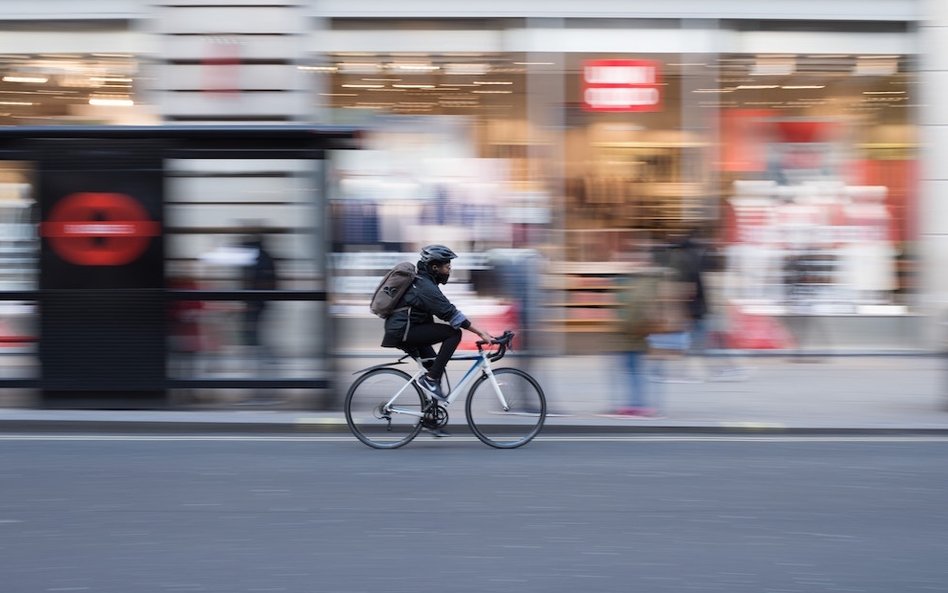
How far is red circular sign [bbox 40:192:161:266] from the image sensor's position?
981 cm

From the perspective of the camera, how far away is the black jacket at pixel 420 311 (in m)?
8.07

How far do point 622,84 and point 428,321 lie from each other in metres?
7.41

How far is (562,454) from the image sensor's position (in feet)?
27.2

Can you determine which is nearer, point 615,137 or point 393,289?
point 393,289

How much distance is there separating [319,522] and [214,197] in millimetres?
4644

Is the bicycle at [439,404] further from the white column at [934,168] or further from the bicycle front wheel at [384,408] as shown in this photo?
the white column at [934,168]

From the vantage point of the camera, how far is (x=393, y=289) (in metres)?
8.20

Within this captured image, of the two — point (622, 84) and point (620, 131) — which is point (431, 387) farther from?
point (622, 84)

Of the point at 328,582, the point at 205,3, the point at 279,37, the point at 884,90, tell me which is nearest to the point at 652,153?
the point at 884,90

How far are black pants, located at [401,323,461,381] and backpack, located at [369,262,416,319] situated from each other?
0.82ft

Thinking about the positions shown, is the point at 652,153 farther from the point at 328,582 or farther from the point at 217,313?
the point at 328,582

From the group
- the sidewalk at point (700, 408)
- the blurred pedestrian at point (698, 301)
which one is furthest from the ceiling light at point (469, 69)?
the sidewalk at point (700, 408)

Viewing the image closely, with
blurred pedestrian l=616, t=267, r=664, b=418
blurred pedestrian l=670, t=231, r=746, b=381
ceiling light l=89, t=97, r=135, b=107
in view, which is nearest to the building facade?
ceiling light l=89, t=97, r=135, b=107

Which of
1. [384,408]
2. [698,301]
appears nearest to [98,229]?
[384,408]
